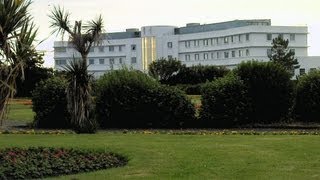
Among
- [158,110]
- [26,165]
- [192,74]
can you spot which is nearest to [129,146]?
[26,165]

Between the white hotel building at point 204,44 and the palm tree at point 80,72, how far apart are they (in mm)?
112224

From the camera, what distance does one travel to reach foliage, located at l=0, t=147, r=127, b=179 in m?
11.4

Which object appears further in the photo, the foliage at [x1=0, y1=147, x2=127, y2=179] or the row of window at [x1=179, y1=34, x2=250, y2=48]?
the row of window at [x1=179, y1=34, x2=250, y2=48]

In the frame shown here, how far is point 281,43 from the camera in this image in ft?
378

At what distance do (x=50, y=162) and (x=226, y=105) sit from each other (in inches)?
616

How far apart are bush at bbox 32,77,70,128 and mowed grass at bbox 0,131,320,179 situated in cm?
970

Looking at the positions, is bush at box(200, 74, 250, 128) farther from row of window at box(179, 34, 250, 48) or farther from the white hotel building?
row of window at box(179, 34, 250, 48)

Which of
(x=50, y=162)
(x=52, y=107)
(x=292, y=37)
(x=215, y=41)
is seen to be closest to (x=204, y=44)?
(x=215, y=41)

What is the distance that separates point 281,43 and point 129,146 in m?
Result: 102

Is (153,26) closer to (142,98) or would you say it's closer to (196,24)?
(196,24)

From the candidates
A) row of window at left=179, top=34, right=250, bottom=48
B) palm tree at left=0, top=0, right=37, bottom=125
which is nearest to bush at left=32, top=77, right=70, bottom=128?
palm tree at left=0, top=0, right=37, bottom=125

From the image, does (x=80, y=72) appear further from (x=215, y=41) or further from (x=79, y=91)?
(x=215, y=41)

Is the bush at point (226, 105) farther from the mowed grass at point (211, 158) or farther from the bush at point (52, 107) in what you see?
the mowed grass at point (211, 158)

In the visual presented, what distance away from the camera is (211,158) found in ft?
43.5
